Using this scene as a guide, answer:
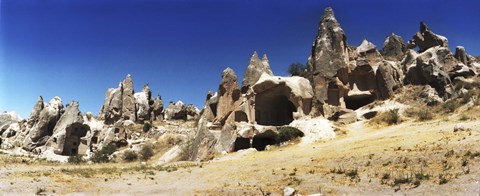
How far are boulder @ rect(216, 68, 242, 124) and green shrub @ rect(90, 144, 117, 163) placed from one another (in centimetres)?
1189

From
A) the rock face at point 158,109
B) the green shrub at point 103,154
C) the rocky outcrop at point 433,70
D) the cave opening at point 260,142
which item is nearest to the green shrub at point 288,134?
the cave opening at point 260,142

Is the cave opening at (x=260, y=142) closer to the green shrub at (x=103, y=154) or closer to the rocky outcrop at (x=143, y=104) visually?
the green shrub at (x=103, y=154)

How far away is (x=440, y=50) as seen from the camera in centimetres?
4619

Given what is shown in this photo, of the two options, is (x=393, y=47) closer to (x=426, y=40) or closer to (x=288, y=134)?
(x=426, y=40)

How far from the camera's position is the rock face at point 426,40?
53969 millimetres

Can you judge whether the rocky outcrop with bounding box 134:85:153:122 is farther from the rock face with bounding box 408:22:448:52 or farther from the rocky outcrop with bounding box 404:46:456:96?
the rock face with bounding box 408:22:448:52

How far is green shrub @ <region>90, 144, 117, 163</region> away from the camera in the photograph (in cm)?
3911

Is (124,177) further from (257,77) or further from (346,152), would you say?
(257,77)

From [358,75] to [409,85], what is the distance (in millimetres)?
5985

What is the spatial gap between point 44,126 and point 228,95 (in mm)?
29126

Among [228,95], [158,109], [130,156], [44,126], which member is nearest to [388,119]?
[228,95]

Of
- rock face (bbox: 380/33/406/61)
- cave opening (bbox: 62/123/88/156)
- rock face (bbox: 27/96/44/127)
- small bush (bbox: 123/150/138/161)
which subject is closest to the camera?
small bush (bbox: 123/150/138/161)

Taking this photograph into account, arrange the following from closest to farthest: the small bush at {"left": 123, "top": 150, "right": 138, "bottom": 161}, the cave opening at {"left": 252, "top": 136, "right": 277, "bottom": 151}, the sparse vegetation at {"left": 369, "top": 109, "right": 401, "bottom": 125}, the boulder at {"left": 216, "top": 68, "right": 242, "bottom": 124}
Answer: the sparse vegetation at {"left": 369, "top": 109, "right": 401, "bottom": 125}, the cave opening at {"left": 252, "top": 136, "right": 277, "bottom": 151}, the boulder at {"left": 216, "top": 68, "right": 242, "bottom": 124}, the small bush at {"left": 123, "top": 150, "right": 138, "bottom": 161}

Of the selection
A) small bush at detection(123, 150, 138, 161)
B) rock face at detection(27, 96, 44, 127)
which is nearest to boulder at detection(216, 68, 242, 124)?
small bush at detection(123, 150, 138, 161)
